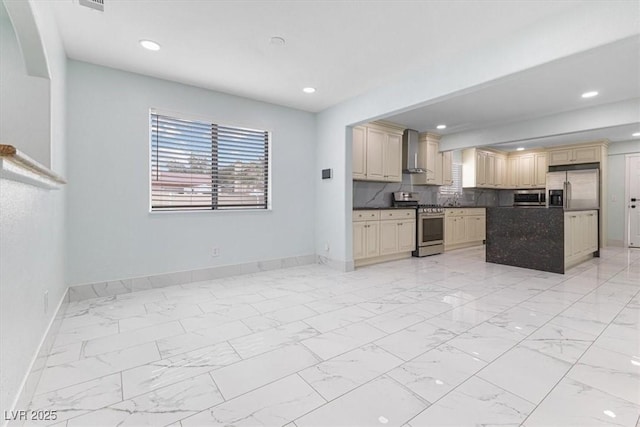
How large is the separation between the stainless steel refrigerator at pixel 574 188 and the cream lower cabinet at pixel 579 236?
3.60 feet

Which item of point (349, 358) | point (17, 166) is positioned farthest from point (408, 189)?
point (17, 166)

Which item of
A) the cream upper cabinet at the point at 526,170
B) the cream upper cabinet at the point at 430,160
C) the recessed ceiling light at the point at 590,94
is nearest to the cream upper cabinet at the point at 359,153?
the cream upper cabinet at the point at 430,160

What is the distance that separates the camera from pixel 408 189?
6.60m

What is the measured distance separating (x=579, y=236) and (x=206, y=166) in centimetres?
601

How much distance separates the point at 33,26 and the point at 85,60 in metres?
1.54

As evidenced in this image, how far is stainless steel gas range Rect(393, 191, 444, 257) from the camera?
5.74 meters

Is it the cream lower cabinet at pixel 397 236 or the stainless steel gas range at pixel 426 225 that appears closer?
the cream lower cabinet at pixel 397 236

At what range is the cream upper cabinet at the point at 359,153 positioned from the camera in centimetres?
504

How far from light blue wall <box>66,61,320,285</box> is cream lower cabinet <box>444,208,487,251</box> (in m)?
4.11

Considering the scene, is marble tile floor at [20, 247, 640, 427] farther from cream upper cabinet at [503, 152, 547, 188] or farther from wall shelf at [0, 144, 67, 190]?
cream upper cabinet at [503, 152, 547, 188]

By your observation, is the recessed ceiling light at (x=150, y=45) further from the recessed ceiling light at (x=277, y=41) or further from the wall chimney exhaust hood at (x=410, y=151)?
the wall chimney exhaust hood at (x=410, y=151)

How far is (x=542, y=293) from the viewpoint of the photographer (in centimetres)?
336

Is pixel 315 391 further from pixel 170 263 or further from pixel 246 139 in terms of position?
pixel 246 139

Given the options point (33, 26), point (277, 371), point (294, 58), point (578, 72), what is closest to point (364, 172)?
point (294, 58)
